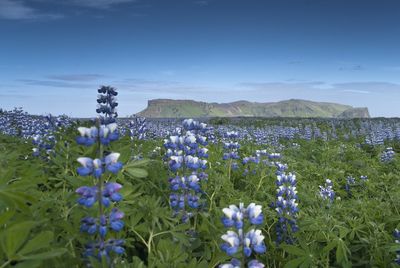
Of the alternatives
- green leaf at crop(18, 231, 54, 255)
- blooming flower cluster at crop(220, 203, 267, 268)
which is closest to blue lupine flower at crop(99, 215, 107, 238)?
green leaf at crop(18, 231, 54, 255)

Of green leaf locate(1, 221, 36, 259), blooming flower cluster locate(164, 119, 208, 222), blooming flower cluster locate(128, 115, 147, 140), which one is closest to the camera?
green leaf locate(1, 221, 36, 259)

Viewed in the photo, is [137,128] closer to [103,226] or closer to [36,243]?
[103,226]

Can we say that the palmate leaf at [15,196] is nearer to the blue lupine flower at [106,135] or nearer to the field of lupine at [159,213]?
the field of lupine at [159,213]

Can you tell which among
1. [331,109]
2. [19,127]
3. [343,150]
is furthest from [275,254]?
[331,109]

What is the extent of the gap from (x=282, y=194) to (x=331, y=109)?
195270 mm

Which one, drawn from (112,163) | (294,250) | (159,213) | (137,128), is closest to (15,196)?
(112,163)

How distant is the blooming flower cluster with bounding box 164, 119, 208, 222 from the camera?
2.88 metres

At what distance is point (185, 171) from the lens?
3.22 meters

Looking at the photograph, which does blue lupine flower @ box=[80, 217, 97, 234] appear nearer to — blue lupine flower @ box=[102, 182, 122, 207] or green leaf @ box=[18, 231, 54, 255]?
blue lupine flower @ box=[102, 182, 122, 207]

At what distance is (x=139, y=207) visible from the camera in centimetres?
267

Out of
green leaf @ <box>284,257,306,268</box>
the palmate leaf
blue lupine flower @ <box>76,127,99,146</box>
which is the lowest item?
green leaf @ <box>284,257,306,268</box>

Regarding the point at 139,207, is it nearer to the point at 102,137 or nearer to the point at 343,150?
the point at 102,137

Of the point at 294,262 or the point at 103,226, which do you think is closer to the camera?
the point at 103,226

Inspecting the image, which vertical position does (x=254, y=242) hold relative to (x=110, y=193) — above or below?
below
